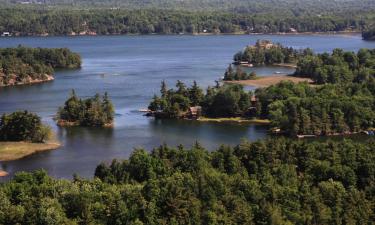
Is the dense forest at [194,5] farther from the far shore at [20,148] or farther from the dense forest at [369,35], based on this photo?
the far shore at [20,148]

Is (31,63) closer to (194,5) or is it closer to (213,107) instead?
(213,107)

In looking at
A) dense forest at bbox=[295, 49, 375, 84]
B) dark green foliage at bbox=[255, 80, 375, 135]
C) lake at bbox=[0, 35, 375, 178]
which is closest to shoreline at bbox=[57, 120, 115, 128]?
lake at bbox=[0, 35, 375, 178]

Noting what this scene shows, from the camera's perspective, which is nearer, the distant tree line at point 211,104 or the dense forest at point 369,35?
the distant tree line at point 211,104

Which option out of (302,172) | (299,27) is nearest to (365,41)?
(299,27)

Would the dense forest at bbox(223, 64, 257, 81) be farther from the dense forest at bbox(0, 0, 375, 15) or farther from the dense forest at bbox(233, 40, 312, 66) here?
the dense forest at bbox(0, 0, 375, 15)

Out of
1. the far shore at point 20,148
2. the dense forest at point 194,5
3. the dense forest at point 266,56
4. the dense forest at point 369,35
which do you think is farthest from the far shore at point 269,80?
the dense forest at point 194,5
